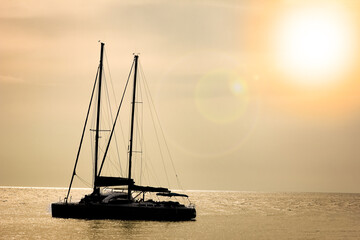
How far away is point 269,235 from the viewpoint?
7619 cm

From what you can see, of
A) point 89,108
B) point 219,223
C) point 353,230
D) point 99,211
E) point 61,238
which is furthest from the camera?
point 219,223

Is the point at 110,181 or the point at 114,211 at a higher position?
the point at 110,181

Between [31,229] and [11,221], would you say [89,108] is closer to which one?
[31,229]

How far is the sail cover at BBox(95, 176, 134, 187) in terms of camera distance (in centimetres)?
7494

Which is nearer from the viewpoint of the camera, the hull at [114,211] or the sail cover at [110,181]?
the hull at [114,211]

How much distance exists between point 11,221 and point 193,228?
29486mm

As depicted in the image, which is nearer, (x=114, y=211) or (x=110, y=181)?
(x=114, y=211)

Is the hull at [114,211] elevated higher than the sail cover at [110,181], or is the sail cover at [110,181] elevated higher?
the sail cover at [110,181]

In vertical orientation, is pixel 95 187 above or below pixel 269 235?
above

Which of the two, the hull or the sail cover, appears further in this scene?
the sail cover

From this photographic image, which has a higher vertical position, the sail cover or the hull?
the sail cover

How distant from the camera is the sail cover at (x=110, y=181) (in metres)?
74.9

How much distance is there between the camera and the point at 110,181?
2955 inches

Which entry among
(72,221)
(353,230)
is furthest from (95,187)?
(353,230)
